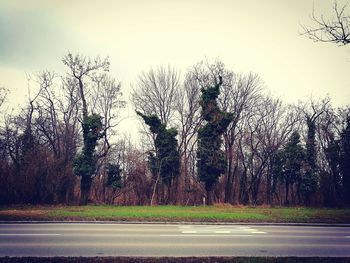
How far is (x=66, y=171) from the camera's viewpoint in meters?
31.1

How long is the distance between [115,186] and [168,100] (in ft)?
42.9

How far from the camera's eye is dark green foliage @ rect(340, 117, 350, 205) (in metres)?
35.6

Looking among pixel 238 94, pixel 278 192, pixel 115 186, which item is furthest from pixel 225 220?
pixel 278 192

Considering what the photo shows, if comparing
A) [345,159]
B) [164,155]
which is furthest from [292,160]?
[164,155]

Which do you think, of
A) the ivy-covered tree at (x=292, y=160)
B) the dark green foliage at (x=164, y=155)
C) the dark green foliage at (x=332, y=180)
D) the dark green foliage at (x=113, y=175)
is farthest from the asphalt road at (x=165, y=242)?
the dark green foliage at (x=332, y=180)

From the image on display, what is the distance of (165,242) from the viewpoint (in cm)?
1180

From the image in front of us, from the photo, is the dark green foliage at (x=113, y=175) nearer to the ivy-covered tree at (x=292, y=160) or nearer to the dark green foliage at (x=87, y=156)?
the dark green foliage at (x=87, y=156)

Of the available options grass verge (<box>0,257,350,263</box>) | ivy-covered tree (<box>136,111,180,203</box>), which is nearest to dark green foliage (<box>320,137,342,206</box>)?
ivy-covered tree (<box>136,111,180,203</box>)

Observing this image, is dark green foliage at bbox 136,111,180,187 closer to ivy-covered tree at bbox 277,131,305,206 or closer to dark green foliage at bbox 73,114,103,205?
dark green foliage at bbox 73,114,103,205

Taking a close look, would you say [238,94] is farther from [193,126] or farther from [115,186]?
[115,186]

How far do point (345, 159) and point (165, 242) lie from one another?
32.6m

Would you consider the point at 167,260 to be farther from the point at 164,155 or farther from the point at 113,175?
the point at 113,175

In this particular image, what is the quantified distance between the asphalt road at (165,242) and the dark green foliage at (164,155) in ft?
58.8

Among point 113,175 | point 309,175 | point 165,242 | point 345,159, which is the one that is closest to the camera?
point 165,242
